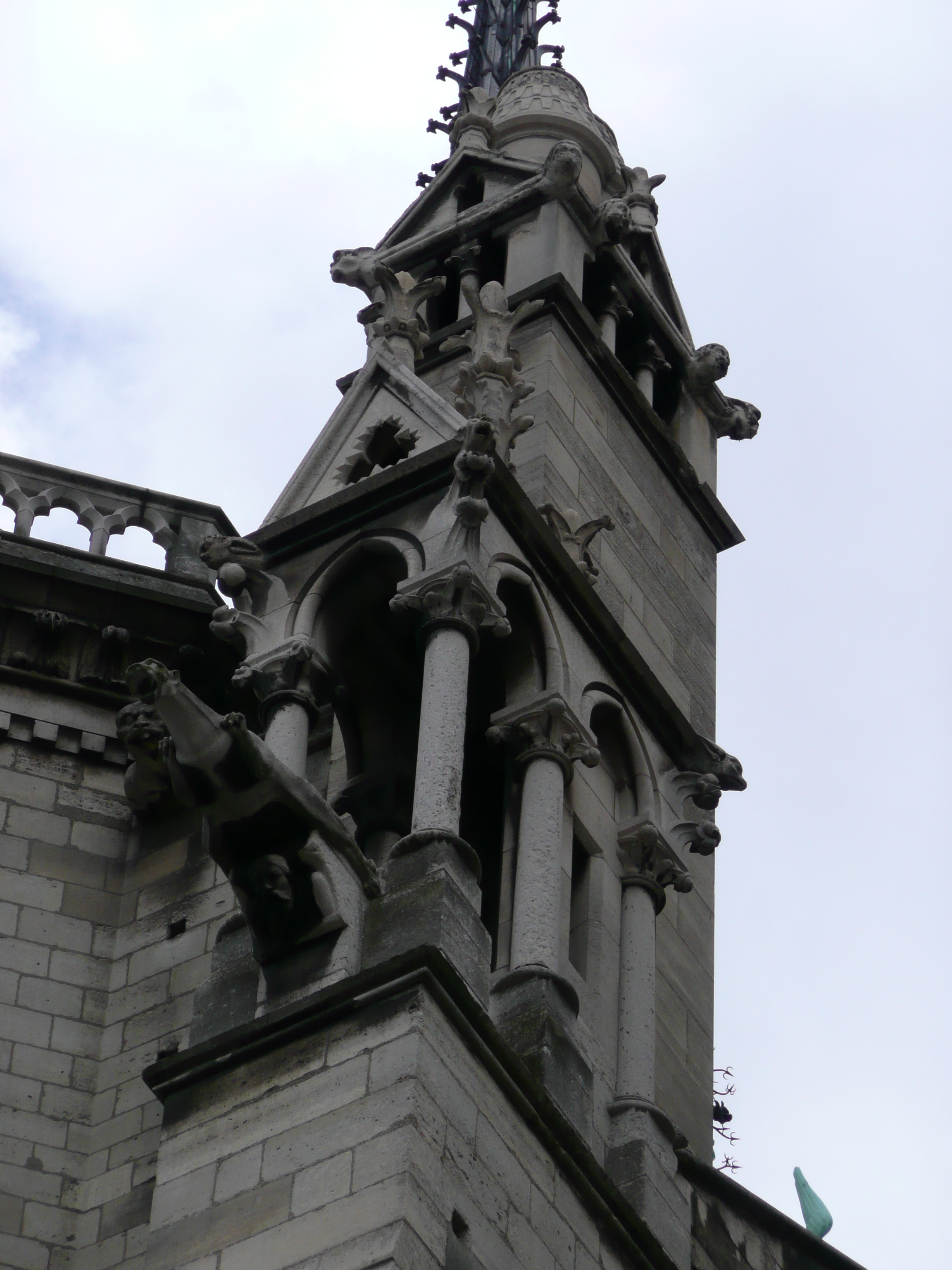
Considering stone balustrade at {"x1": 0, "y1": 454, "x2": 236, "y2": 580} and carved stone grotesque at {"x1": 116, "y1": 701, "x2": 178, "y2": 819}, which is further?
stone balustrade at {"x1": 0, "y1": 454, "x2": 236, "y2": 580}

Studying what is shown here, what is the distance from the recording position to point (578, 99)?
20.9 meters

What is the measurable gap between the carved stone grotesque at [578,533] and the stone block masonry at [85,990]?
275 centimetres

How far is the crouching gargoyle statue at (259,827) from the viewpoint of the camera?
1189 cm

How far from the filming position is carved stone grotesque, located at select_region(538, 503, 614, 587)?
1528cm

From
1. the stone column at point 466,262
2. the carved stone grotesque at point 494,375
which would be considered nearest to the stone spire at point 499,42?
the stone column at point 466,262

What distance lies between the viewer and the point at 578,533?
15500 millimetres

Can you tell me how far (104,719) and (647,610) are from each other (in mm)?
4061

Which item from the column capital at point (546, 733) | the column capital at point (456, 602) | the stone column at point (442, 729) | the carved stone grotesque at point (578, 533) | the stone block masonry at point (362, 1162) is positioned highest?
the carved stone grotesque at point (578, 533)


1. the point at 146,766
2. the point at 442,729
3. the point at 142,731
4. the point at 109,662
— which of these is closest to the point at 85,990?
the point at 146,766

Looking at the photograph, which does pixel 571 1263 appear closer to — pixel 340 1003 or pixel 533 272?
pixel 340 1003

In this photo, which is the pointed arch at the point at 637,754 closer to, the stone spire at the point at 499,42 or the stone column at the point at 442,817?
the stone column at the point at 442,817

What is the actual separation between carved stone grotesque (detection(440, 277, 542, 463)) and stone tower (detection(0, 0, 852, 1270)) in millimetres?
32

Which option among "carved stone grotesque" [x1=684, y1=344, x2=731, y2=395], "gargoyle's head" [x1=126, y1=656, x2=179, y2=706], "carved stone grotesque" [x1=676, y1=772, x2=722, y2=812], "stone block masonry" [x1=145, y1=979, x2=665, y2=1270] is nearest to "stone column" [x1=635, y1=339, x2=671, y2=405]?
"carved stone grotesque" [x1=684, y1=344, x2=731, y2=395]

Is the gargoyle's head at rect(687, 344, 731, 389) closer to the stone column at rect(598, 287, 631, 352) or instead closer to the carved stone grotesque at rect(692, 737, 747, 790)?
the stone column at rect(598, 287, 631, 352)
